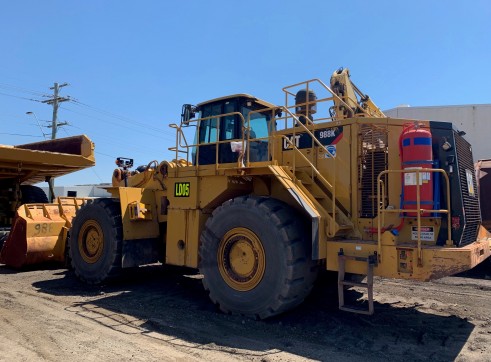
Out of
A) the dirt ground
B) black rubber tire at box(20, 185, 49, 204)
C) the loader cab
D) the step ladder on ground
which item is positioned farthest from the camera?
black rubber tire at box(20, 185, 49, 204)

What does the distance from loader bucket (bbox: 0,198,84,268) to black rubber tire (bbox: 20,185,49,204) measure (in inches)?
→ 79.0

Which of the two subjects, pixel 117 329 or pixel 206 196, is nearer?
pixel 117 329

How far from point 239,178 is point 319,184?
1.16 m

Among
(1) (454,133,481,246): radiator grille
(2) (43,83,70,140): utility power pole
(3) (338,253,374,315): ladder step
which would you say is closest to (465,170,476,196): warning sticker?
(1) (454,133,481,246): radiator grille

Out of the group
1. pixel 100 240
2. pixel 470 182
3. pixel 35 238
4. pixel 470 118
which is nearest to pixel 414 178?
pixel 470 182

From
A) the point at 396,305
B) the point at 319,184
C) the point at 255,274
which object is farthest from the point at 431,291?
the point at 255,274

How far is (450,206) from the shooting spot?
4977 millimetres

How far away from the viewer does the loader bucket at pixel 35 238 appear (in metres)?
8.45

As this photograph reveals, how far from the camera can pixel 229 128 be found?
6992 mm

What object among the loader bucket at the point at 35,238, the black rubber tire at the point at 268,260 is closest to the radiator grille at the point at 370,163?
the black rubber tire at the point at 268,260

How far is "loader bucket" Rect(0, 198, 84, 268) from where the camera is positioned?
27.7 ft

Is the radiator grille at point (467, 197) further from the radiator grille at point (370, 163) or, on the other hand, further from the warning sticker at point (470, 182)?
the radiator grille at point (370, 163)

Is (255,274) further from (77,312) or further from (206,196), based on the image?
(77,312)

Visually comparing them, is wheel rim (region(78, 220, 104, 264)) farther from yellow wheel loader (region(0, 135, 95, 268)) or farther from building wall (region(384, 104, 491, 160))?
building wall (region(384, 104, 491, 160))
